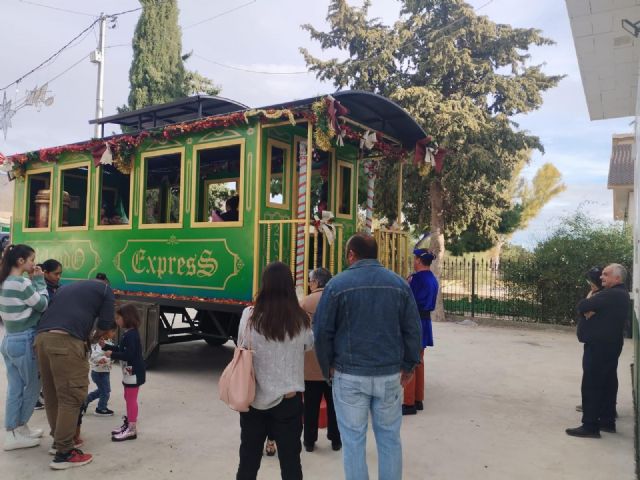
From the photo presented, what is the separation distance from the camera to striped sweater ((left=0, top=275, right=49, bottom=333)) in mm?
3898

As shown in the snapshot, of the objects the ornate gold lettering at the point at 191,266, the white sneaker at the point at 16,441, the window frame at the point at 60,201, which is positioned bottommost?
the white sneaker at the point at 16,441

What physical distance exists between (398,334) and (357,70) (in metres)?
12.4

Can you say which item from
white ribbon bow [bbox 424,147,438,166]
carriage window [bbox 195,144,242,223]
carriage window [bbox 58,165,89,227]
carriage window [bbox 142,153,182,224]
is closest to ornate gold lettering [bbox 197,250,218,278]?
carriage window [bbox 195,144,242,223]

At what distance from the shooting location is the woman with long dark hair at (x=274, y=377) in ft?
9.02

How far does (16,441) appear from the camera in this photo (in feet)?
13.4

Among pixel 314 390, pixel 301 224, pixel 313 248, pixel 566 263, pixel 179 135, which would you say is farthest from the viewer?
pixel 566 263

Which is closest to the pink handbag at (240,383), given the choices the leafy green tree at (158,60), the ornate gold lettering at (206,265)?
the ornate gold lettering at (206,265)

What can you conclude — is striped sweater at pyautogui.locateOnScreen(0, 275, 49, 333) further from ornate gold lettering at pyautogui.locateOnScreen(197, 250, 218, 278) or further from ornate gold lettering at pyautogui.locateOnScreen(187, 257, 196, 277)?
ornate gold lettering at pyautogui.locateOnScreen(187, 257, 196, 277)

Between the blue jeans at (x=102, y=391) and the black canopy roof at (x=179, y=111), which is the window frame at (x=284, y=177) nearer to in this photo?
the black canopy roof at (x=179, y=111)

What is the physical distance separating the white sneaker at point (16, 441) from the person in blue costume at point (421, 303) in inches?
135

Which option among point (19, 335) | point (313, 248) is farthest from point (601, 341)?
point (19, 335)

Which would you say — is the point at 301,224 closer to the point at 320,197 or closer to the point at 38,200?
the point at 320,197

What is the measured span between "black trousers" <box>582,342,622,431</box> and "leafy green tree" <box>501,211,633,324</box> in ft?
26.2

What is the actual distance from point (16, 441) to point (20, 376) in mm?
529
